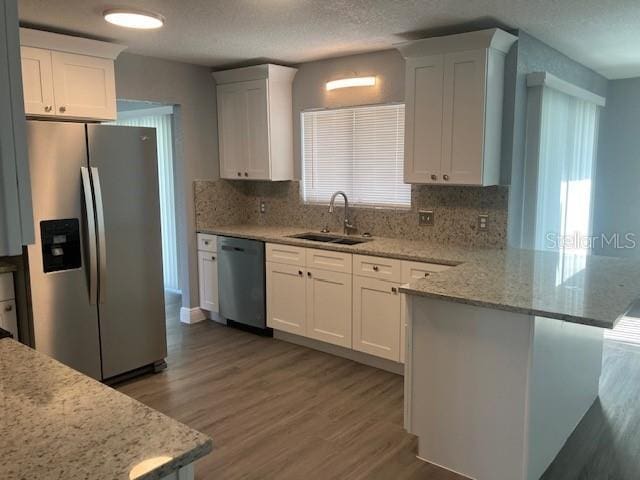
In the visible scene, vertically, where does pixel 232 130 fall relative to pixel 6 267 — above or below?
above

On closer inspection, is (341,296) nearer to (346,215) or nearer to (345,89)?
(346,215)

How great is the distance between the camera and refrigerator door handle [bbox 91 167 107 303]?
3.30 m

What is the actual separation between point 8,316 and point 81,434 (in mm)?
2418

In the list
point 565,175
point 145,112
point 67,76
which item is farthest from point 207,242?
point 565,175

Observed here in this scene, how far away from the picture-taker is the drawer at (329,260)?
3900mm

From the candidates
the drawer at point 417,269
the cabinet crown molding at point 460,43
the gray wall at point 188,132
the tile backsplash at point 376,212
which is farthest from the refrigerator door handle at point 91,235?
the cabinet crown molding at point 460,43

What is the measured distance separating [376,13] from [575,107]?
247 cm

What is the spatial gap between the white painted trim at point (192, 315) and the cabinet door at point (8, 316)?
1.95 m

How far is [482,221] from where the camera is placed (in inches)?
149

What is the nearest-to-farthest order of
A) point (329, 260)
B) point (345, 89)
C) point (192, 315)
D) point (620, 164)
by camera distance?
point (329, 260) < point (345, 89) < point (192, 315) < point (620, 164)

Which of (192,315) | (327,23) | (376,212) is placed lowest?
(192,315)

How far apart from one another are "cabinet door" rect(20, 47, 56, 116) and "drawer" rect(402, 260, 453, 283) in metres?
2.66

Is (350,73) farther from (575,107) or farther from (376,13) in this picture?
(575,107)

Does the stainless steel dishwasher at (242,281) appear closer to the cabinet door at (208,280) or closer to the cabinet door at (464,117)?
the cabinet door at (208,280)
